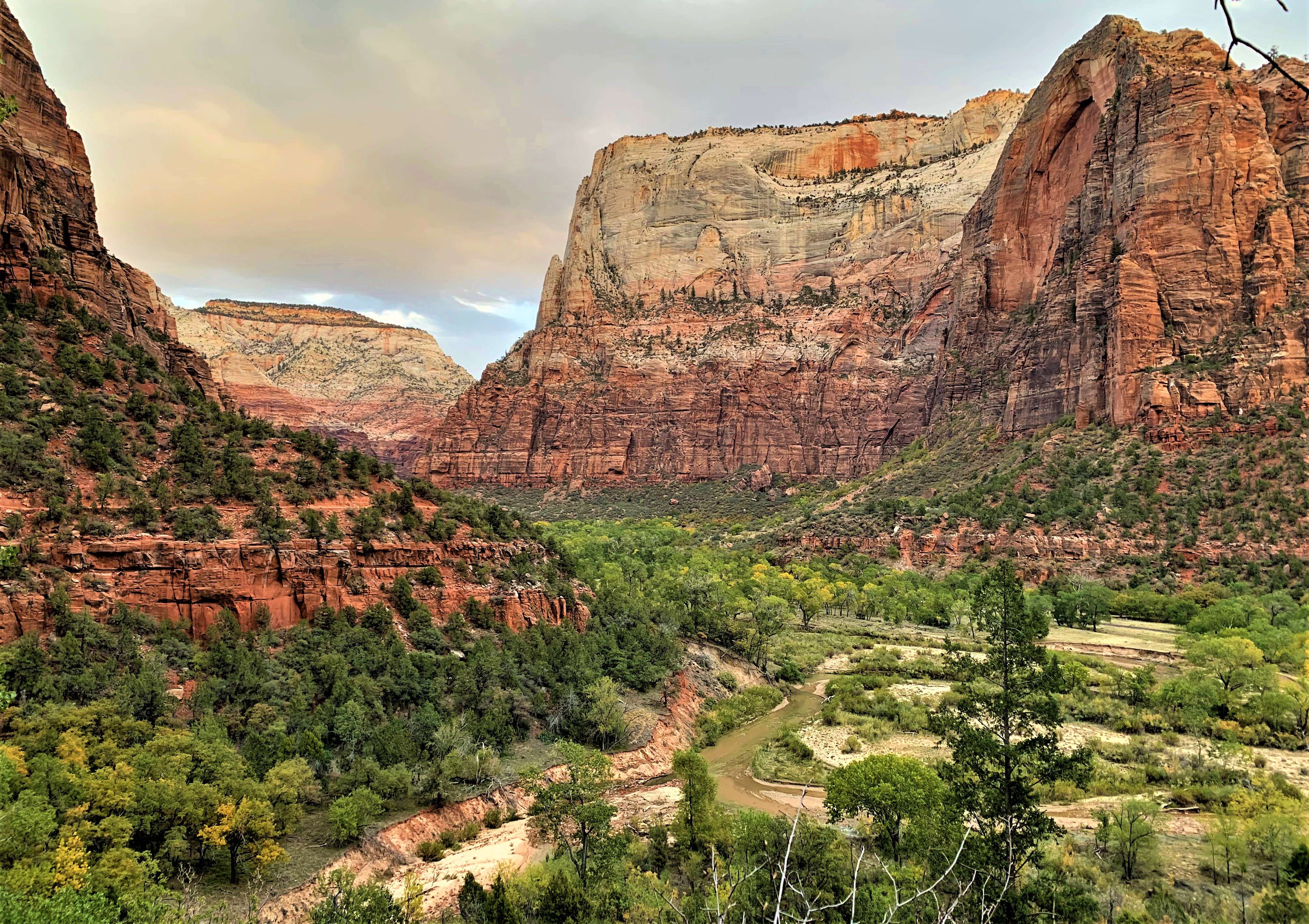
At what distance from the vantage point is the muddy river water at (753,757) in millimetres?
28688

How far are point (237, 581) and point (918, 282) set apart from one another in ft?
394

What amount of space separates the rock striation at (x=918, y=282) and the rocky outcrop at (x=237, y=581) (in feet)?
197

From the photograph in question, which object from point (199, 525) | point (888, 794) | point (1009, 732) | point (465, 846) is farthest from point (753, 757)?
point (199, 525)

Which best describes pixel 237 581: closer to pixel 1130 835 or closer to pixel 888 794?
pixel 888 794

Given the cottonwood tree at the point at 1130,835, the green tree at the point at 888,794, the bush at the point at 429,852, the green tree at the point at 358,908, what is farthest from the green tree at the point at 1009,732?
the bush at the point at 429,852

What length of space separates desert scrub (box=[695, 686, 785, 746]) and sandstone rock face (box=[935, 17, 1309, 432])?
44.5 m

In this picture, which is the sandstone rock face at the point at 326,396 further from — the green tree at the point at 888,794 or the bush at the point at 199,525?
the green tree at the point at 888,794

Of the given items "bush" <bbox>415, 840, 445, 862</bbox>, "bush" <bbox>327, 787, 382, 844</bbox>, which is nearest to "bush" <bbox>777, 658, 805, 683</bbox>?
"bush" <bbox>415, 840, 445, 862</bbox>

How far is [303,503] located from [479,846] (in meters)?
15.6

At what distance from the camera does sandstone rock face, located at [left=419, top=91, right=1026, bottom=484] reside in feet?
408

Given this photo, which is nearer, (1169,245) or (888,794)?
(888,794)

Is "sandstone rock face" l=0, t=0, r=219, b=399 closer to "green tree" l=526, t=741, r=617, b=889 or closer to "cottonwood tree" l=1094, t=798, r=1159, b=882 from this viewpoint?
"green tree" l=526, t=741, r=617, b=889

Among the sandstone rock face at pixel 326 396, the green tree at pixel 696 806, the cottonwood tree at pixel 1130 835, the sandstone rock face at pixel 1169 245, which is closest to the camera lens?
the cottonwood tree at pixel 1130 835

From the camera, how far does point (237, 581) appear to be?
2731 centimetres
